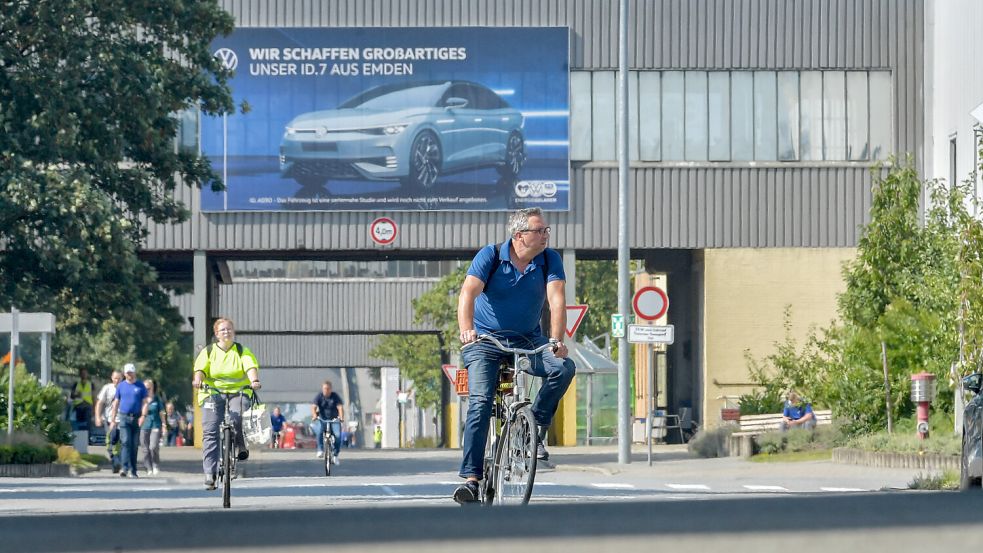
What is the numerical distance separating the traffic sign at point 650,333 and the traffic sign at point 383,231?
14.0 metres

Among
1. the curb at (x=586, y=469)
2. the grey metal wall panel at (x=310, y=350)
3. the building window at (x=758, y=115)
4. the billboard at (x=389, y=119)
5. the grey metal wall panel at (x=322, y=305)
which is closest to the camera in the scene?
the curb at (x=586, y=469)

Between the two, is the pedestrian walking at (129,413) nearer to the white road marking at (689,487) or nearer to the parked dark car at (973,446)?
the white road marking at (689,487)

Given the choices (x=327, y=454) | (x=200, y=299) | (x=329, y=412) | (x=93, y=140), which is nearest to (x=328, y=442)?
(x=327, y=454)

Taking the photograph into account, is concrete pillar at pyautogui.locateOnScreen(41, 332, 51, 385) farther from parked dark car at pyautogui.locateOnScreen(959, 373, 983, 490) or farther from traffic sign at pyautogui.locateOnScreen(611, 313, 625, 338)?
parked dark car at pyautogui.locateOnScreen(959, 373, 983, 490)

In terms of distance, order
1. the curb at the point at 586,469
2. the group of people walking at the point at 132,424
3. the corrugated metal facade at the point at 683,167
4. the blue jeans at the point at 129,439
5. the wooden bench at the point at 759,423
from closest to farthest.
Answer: the curb at the point at 586,469, the blue jeans at the point at 129,439, the group of people walking at the point at 132,424, the wooden bench at the point at 759,423, the corrugated metal facade at the point at 683,167

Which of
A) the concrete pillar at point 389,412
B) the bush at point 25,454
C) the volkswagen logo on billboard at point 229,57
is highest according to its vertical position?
the volkswagen logo on billboard at point 229,57

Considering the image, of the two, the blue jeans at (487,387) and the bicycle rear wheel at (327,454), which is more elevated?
the blue jeans at (487,387)

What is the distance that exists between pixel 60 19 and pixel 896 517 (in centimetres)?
2236

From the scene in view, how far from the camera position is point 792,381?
35688 mm

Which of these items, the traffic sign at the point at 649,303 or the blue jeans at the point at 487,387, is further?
the traffic sign at the point at 649,303

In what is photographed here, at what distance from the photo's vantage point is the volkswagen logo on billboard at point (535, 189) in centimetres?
3816

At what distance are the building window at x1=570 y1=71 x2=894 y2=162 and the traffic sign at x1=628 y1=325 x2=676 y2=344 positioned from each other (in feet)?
45.7

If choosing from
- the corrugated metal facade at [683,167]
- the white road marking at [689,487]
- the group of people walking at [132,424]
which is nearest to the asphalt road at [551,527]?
the white road marking at [689,487]

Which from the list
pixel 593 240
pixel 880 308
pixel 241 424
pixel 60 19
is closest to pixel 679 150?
pixel 593 240
